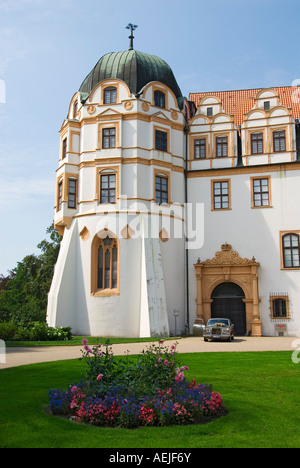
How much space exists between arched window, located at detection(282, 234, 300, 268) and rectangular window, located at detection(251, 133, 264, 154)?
6.29 metres

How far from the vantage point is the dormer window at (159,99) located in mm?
31766

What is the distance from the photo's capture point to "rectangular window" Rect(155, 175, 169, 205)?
30461mm

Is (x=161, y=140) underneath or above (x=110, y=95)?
underneath

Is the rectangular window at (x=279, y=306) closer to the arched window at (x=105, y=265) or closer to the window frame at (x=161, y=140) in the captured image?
the arched window at (x=105, y=265)

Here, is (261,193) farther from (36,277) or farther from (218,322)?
(36,277)

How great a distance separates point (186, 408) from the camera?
25.2 feet

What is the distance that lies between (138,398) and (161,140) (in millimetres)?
25186

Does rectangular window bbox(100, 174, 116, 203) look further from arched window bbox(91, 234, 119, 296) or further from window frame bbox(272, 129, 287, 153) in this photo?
window frame bbox(272, 129, 287, 153)

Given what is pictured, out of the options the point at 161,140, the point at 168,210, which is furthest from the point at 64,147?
the point at 168,210

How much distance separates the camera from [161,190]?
Result: 30.7m

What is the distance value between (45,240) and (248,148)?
27.2 meters

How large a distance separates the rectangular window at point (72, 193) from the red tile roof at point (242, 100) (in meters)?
12.1

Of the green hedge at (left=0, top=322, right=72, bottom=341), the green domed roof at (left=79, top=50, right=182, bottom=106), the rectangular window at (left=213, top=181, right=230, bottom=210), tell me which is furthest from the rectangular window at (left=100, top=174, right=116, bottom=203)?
the green hedge at (left=0, top=322, right=72, bottom=341)
